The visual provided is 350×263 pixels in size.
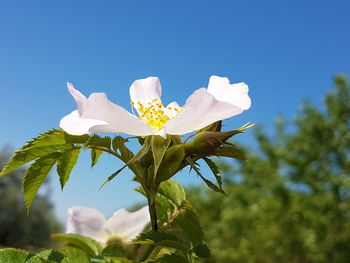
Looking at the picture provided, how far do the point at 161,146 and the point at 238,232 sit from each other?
20.9 ft

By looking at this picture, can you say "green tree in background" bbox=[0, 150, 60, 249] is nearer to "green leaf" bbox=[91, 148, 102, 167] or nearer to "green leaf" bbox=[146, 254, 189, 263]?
"green leaf" bbox=[91, 148, 102, 167]

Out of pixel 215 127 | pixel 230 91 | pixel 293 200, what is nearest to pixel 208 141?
pixel 215 127

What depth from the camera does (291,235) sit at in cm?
646

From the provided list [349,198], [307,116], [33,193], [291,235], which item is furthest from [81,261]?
[307,116]

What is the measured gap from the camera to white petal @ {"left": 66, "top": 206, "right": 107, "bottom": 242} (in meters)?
0.85

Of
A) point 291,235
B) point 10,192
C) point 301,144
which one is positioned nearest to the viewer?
point 291,235

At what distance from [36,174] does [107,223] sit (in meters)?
0.25

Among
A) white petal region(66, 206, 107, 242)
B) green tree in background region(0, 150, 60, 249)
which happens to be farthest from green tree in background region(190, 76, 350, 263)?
white petal region(66, 206, 107, 242)

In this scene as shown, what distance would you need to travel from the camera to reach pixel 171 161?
0.56m

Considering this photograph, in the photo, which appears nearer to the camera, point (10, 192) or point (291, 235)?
point (291, 235)

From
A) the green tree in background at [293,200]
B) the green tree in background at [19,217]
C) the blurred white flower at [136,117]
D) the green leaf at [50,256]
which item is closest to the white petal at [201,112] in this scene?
the blurred white flower at [136,117]

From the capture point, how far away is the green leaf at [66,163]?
0.64 metres

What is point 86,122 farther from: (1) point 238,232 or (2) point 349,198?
(2) point 349,198

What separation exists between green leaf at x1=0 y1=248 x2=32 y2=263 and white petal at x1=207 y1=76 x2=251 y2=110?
0.34 metres
